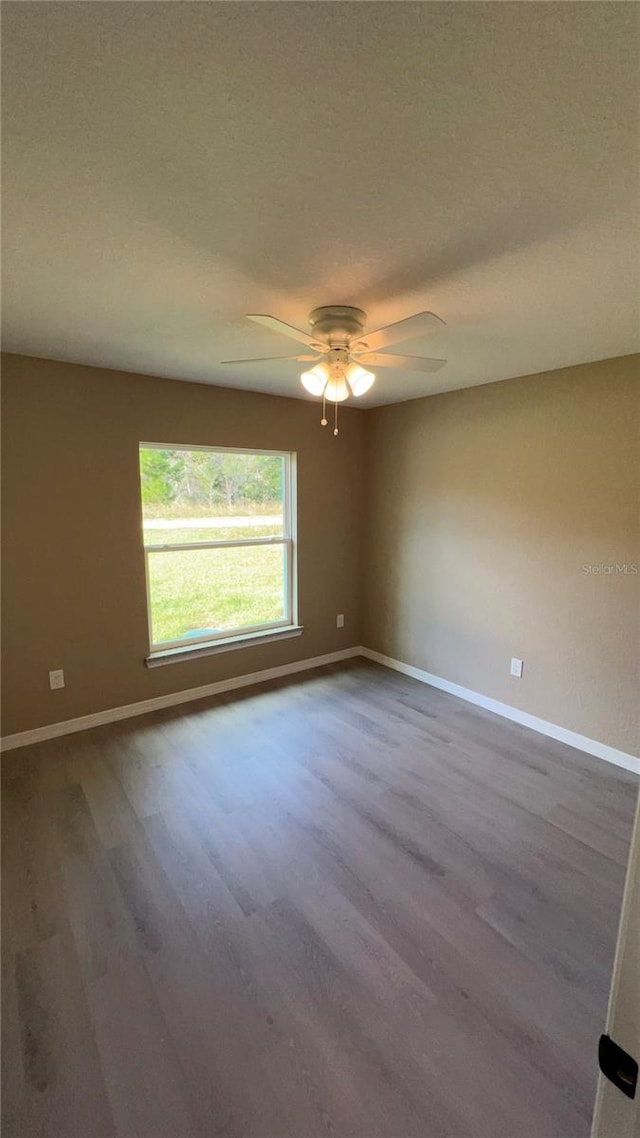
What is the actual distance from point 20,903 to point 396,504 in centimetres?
337

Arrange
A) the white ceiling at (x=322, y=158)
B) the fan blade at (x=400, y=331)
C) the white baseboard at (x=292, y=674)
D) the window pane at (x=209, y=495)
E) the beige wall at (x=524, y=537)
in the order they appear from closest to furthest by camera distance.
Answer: the white ceiling at (x=322, y=158)
the fan blade at (x=400, y=331)
the beige wall at (x=524, y=537)
the white baseboard at (x=292, y=674)
the window pane at (x=209, y=495)

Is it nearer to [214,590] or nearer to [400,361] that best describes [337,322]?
[400,361]

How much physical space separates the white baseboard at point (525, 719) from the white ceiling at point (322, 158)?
2.34 meters

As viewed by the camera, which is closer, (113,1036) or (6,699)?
(113,1036)

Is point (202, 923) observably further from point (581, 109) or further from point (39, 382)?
point (39, 382)

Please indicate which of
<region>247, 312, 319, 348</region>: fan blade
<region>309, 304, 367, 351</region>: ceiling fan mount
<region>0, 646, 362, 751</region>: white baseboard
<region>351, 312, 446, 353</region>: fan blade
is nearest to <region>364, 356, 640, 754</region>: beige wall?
<region>0, 646, 362, 751</region>: white baseboard

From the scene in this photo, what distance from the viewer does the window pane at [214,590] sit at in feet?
10.7

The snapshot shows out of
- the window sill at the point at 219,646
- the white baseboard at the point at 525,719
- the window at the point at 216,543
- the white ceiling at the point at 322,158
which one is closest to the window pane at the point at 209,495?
the window at the point at 216,543

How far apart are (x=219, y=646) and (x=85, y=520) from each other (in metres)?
1.31

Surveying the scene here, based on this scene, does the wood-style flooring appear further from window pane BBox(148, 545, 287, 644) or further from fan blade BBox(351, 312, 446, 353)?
fan blade BBox(351, 312, 446, 353)

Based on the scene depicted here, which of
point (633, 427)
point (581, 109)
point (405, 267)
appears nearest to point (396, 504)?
point (633, 427)

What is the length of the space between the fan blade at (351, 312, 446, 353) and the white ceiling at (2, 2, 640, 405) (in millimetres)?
161

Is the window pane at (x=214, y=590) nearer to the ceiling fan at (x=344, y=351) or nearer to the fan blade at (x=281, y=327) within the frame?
the ceiling fan at (x=344, y=351)

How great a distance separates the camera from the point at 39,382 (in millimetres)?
2594
